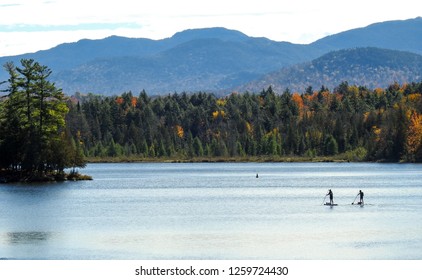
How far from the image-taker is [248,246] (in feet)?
200

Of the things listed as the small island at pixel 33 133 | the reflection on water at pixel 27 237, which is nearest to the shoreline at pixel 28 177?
the small island at pixel 33 133

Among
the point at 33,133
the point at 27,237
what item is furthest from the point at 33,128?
the point at 27,237

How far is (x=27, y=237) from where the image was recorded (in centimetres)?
6756

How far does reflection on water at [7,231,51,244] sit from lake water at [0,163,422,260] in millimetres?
67

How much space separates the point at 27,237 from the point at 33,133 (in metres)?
62.1

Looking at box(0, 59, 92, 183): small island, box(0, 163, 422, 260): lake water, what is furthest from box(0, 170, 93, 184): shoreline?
box(0, 163, 422, 260): lake water

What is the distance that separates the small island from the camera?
418 feet

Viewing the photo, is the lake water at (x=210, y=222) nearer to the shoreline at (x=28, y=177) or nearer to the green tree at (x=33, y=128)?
the shoreline at (x=28, y=177)

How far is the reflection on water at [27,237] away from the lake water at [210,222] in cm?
7

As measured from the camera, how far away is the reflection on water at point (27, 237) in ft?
213

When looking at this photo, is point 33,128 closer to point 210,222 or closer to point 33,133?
point 33,133

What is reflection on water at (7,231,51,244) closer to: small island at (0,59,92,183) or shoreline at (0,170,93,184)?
small island at (0,59,92,183)

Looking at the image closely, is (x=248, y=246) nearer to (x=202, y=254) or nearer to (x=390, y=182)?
(x=202, y=254)
